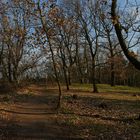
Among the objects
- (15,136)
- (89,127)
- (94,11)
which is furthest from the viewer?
(94,11)

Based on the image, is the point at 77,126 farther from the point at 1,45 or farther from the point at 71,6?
the point at 1,45

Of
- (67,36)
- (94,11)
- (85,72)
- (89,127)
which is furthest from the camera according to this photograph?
(85,72)

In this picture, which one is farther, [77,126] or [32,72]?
[32,72]

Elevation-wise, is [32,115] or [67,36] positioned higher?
[67,36]

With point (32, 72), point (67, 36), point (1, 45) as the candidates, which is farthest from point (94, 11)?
point (32, 72)

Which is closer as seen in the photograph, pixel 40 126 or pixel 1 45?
pixel 40 126

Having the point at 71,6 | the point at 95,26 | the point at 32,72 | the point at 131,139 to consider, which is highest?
the point at 71,6

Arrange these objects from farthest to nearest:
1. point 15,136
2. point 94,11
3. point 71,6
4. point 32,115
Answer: point 71,6, point 94,11, point 32,115, point 15,136

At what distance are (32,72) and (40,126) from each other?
227 feet

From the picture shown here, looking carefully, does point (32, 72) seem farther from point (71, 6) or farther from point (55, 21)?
point (55, 21)

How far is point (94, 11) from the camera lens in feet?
162

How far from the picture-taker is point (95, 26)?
51.1 metres

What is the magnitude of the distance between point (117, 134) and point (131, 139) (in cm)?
115

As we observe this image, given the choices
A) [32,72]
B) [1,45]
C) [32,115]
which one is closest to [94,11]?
[1,45]
